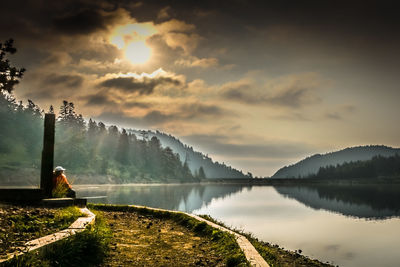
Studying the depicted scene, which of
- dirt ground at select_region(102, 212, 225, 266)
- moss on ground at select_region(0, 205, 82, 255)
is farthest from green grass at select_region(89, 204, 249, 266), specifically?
moss on ground at select_region(0, 205, 82, 255)

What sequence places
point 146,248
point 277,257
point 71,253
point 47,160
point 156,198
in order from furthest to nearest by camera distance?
1. point 156,198
2. point 47,160
3. point 277,257
4. point 146,248
5. point 71,253

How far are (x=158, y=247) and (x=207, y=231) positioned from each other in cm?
235

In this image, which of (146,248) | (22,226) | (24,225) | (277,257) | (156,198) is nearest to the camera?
(22,226)

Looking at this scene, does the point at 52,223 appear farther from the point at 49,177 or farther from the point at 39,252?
the point at 49,177

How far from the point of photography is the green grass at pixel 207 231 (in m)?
7.09

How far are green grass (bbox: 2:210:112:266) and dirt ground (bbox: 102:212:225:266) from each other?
0.33m

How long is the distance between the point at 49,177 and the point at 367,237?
3436 cm

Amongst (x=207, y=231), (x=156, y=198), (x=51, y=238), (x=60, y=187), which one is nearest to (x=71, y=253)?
(x=51, y=238)

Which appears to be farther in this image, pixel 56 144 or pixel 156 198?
pixel 56 144

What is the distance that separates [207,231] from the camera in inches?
431

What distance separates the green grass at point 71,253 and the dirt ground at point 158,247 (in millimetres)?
335

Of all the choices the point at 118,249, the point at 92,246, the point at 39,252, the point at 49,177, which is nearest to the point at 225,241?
the point at 118,249

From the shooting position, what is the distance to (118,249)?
855 cm

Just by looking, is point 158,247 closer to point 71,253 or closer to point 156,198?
point 71,253
